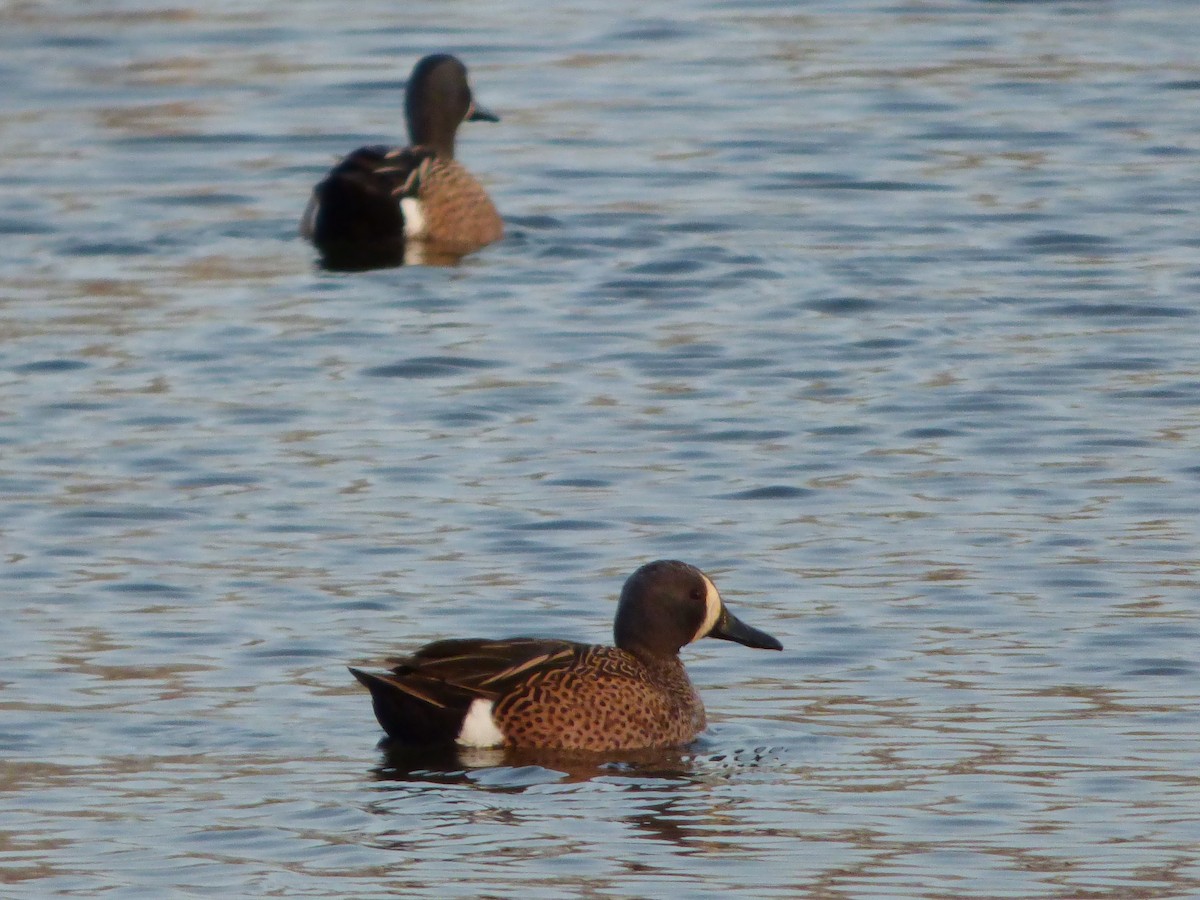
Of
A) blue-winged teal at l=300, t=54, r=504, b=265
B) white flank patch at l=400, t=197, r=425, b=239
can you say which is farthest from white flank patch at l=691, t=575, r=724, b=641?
white flank patch at l=400, t=197, r=425, b=239

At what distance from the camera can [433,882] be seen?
6.97 meters

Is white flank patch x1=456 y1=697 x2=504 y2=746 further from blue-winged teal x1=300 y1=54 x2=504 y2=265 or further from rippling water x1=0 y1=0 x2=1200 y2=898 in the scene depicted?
blue-winged teal x1=300 y1=54 x2=504 y2=265

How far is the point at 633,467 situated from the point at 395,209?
494cm

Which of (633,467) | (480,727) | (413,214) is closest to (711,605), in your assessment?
(480,727)

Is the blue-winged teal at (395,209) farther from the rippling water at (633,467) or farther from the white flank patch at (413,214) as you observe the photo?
the rippling water at (633,467)

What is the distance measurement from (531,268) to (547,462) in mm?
3919

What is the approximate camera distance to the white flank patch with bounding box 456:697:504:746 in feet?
27.4

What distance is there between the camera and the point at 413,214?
15477 millimetres

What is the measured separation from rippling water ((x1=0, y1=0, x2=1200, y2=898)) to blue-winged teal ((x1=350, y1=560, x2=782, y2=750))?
0.13 m

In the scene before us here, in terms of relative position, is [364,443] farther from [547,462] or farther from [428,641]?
[428,641]

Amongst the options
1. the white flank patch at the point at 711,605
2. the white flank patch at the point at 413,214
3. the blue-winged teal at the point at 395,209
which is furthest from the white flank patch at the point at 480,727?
the white flank patch at the point at 413,214

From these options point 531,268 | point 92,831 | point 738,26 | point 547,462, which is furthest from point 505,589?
point 738,26

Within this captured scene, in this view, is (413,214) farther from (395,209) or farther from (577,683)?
(577,683)

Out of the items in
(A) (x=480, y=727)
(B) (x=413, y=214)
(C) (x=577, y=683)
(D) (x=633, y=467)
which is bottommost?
(A) (x=480, y=727)
